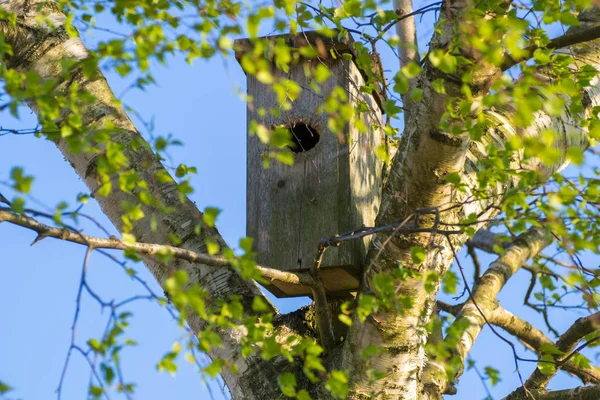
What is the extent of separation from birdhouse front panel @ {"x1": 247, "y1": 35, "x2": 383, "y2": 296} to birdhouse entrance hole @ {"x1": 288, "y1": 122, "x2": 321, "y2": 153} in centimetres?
1

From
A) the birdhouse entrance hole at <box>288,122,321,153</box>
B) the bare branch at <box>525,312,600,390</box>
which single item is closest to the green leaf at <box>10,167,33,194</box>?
the birdhouse entrance hole at <box>288,122,321,153</box>

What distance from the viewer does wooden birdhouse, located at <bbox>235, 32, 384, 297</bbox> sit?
3219 millimetres

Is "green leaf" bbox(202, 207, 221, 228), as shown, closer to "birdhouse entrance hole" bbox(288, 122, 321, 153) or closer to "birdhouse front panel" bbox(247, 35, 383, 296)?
"birdhouse front panel" bbox(247, 35, 383, 296)

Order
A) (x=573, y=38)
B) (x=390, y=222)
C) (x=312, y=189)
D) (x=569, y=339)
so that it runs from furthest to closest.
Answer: (x=569, y=339) → (x=312, y=189) → (x=390, y=222) → (x=573, y=38)

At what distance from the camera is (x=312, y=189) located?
3.32 meters

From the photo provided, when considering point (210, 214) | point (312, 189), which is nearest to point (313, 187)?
point (312, 189)

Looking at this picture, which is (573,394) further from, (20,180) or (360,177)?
(20,180)

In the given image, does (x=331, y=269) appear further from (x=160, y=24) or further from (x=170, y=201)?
(x=160, y=24)

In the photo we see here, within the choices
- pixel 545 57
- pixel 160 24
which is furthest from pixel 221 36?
pixel 545 57

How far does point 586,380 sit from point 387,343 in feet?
5.12

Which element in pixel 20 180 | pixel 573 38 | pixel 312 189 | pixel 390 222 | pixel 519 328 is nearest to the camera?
Answer: pixel 20 180

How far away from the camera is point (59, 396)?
6.98 feet

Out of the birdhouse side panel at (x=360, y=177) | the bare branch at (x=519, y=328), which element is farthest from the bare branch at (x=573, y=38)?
the bare branch at (x=519, y=328)

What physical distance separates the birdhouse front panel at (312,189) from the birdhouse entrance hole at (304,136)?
0.01 metres
